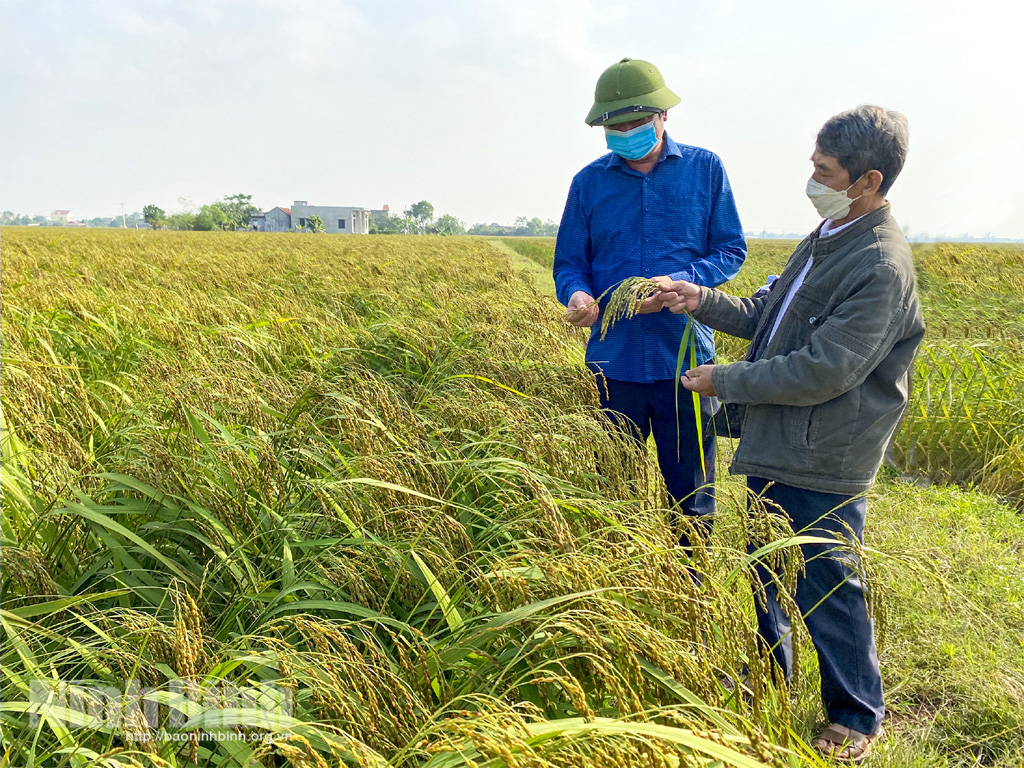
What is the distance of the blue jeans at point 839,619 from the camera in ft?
5.83

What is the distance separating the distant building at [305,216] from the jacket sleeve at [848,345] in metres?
107

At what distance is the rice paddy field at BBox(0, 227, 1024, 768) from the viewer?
1223 mm

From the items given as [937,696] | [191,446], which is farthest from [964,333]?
[191,446]

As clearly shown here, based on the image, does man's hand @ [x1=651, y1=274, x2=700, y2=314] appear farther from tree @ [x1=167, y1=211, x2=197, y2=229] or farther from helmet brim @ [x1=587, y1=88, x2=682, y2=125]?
tree @ [x1=167, y1=211, x2=197, y2=229]

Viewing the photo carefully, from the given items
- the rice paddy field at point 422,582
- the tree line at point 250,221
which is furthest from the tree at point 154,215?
the rice paddy field at point 422,582

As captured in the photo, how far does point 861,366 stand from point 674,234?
3.51ft

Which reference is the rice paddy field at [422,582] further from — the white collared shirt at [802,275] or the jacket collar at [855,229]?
the jacket collar at [855,229]

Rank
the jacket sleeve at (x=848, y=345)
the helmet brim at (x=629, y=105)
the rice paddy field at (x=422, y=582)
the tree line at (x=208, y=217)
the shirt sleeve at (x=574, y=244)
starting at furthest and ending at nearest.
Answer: the tree line at (x=208, y=217), the shirt sleeve at (x=574, y=244), the helmet brim at (x=629, y=105), the jacket sleeve at (x=848, y=345), the rice paddy field at (x=422, y=582)

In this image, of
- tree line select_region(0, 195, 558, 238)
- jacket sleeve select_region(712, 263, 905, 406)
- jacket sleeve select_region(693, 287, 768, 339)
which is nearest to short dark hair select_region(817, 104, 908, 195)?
jacket sleeve select_region(712, 263, 905, 406)

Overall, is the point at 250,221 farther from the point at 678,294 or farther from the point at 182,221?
the point at 678,294

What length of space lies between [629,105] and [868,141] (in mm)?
934

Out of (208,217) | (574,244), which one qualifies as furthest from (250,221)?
(574,244)

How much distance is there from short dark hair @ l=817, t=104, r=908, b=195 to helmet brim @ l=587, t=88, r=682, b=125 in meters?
0.79

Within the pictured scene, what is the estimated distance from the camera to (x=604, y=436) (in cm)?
217
